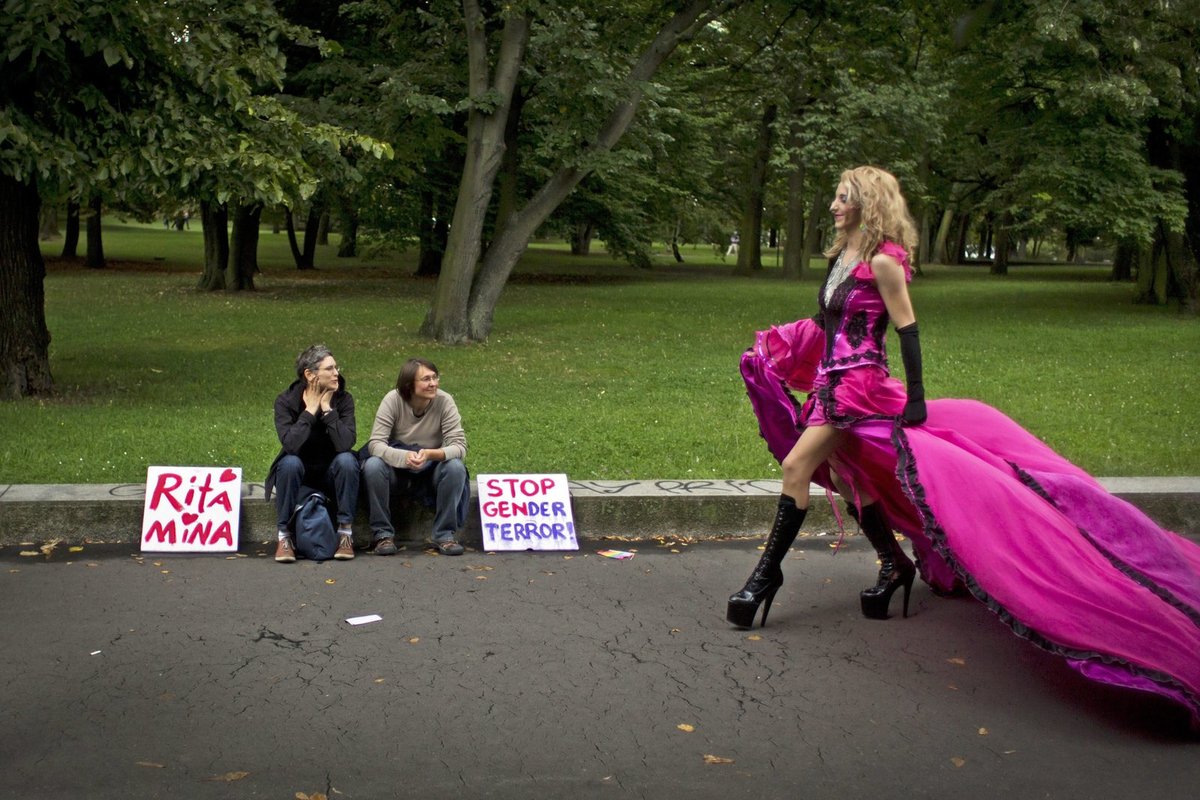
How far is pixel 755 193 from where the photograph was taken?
44.4 m

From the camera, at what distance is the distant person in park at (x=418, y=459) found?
7660 millimetres

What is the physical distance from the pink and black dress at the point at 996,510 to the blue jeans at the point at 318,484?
2.47m

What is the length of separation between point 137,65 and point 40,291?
2.35 metres

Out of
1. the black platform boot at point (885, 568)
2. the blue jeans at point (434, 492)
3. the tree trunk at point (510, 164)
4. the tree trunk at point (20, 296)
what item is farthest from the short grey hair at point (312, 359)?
the tree trunk at point (510, 164)

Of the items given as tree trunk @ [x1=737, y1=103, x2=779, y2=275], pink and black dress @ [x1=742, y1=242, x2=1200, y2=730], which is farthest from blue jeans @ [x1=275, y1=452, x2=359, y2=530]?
tree trunk @ [x1=737, y1=103, x2=779, y2=275]

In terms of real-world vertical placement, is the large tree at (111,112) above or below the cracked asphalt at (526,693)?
above

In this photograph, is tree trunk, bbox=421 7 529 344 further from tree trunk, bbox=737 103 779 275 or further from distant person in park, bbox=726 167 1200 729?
tree trunk, bbox=737 103 779 275

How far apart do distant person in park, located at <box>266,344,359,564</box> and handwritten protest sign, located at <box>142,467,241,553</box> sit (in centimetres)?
28

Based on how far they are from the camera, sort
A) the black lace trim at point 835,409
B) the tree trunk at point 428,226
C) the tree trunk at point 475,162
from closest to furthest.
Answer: the black lace trim at point 835,409
the tree trunk at point 475,162
the tree trunk at point 428,226

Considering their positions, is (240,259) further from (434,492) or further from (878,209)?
(878,209)

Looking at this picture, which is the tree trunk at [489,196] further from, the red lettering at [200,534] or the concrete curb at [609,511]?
the red lettering at [200,534]

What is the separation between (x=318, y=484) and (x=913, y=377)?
358 cm

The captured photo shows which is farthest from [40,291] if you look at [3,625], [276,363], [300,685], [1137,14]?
[1137,14]

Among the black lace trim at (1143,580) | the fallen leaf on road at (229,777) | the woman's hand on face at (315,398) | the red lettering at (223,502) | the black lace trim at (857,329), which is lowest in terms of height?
the fallen leaf on road at (229,777)
